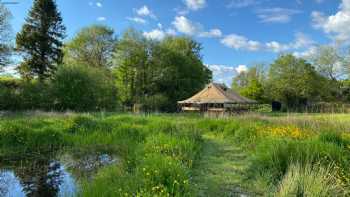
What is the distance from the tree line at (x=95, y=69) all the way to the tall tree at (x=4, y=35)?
23 centimetres

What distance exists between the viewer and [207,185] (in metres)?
4.84

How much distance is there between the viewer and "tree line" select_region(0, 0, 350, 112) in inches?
895

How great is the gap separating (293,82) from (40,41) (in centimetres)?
3394

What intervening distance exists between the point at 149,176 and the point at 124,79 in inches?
1267

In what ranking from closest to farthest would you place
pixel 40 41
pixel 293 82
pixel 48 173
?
pixel 48 173 < pixel 40 41 < pixel 293 82

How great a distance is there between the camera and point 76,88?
22.8 metres

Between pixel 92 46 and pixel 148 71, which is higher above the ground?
pixel 92 46

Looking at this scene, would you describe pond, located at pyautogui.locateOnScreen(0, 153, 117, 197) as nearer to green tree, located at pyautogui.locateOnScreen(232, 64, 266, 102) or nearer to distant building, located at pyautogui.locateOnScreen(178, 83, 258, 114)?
distant building, located at pyautogui.locateOnScreen(178, 83, 258, 114)

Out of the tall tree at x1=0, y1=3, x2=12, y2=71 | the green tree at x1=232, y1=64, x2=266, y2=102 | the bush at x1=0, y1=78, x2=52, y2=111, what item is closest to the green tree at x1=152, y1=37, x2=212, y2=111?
the green tree at x1=232, y1=64, x2=266, y2=102

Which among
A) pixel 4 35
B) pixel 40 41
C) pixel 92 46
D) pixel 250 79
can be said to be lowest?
pixel 250 79

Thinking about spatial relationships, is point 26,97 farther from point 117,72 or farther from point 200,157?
point 200,157

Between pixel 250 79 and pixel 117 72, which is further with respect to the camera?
pixel 250 79

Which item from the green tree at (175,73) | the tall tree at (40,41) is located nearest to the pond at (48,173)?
the tall tree at (40,41)

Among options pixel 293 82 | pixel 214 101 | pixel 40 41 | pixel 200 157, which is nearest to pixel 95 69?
pixel 40 41
